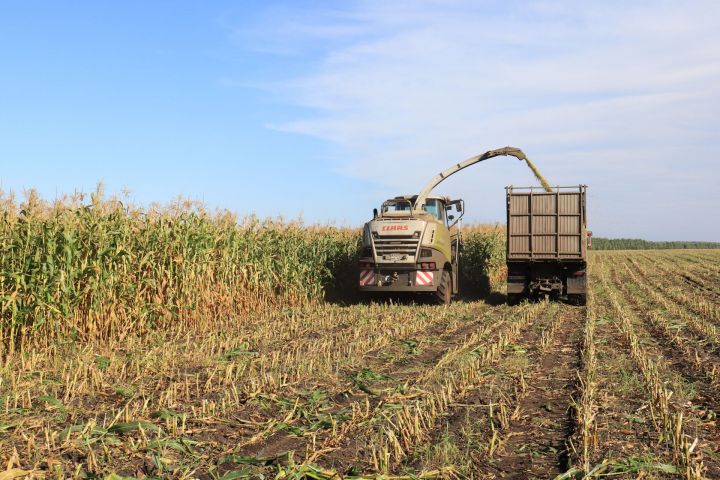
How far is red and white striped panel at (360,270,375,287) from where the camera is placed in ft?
45.8

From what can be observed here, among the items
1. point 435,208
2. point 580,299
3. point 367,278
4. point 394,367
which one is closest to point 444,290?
point 367,278

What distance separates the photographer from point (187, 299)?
35.6 ft

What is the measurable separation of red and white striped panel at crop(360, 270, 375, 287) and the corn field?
66 cm

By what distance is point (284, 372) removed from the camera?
7.05 meters

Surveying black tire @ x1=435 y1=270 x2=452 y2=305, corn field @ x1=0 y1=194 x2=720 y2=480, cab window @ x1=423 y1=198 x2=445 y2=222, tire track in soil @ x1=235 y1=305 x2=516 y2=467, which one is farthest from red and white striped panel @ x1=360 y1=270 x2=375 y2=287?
tire track in soil @ x1=235 y1=305 x2=516 y2=467

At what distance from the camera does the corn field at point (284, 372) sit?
14.7 feet

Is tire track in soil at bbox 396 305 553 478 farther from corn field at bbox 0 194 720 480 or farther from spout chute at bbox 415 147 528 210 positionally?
spout chute at bbox 415 147 528 210

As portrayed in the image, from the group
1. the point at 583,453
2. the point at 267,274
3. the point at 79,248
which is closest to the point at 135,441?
the point at 583,453

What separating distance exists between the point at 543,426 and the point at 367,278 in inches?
346

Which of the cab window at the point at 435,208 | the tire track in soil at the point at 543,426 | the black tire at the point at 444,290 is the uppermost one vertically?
the cab window at the point at 435,208

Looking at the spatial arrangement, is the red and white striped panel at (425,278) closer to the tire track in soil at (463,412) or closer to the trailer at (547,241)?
the trailer at (547,241)

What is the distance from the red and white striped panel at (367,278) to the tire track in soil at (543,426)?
593 cm

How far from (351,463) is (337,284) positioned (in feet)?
39.3

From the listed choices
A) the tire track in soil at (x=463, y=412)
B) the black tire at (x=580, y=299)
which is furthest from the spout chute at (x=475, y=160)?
the tire track in soil at (x=463, y=412)
